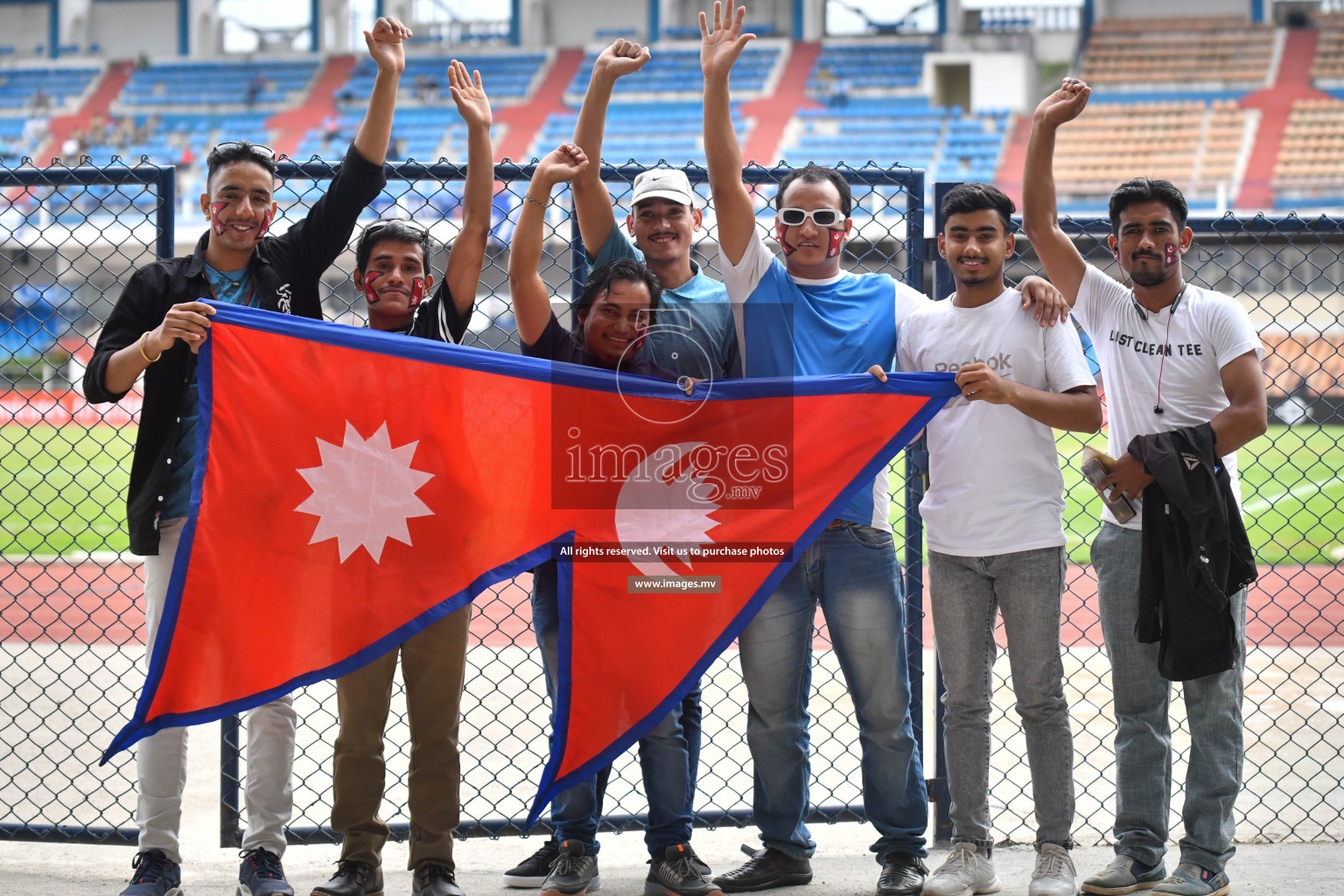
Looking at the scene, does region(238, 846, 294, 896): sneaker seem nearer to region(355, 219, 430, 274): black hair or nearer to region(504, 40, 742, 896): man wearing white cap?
region(504, 40, 742, 896): man wearing white cap

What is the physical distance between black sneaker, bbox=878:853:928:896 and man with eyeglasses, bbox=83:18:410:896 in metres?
1.86

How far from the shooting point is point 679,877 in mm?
3641

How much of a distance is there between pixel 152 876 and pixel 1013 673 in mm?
2770

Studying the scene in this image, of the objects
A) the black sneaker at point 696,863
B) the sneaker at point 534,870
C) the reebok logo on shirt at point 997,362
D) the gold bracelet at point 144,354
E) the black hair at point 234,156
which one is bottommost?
the sneaker at point 534,870

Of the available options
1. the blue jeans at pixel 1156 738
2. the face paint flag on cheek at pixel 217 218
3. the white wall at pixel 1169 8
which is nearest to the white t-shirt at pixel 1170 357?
the blue jeans at pixel 1156 738

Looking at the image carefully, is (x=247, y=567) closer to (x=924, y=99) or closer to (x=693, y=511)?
(x=693, y=511)

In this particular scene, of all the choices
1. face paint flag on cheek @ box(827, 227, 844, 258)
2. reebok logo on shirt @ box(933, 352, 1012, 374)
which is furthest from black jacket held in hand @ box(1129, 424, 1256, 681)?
face paint flag on cheek @ box(827, 227, 844, 258)

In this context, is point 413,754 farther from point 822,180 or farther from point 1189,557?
point 1189,557

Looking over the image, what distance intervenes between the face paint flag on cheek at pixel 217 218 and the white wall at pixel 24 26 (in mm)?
45586

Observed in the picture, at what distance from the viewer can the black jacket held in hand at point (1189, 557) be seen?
359cm

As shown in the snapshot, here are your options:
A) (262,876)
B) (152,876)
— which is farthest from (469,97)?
(152,876)

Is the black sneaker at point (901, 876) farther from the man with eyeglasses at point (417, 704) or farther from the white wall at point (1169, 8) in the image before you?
the white wall at point (1169, 8)

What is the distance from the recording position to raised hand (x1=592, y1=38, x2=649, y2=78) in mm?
3801

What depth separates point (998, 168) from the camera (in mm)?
31906
